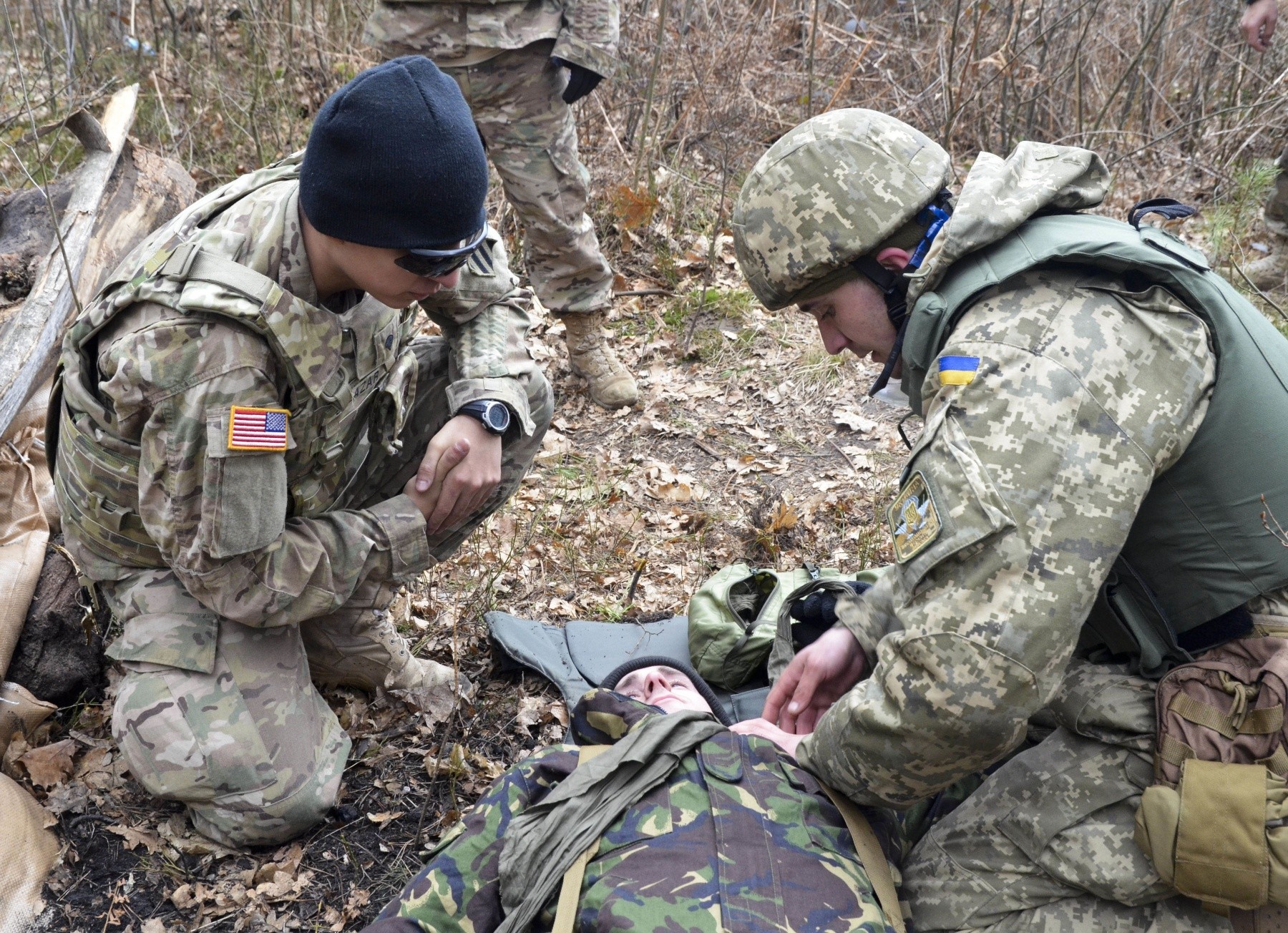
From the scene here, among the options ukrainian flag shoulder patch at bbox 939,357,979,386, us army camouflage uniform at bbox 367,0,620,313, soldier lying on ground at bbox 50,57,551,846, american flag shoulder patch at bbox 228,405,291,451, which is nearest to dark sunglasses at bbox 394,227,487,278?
soldier lying on ground at bbox 50,57,551,846

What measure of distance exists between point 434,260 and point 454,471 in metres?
0.72

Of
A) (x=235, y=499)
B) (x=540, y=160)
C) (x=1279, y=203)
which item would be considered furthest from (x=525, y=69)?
(x=1279, y=203)

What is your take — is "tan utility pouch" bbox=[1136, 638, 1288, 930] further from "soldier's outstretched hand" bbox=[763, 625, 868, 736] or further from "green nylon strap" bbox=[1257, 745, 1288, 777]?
"soldier's outstretched hand" bbox=[763, 625, 868, 736]

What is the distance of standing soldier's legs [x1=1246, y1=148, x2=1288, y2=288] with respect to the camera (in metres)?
5.68

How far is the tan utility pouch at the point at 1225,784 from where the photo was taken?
5.97ft

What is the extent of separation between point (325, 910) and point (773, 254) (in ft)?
6.43

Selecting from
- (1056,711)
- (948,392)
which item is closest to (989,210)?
(948,392)

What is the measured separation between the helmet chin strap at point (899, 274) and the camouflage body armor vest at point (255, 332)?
134cm

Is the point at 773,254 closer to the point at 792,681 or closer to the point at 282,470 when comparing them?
the point at 792,681

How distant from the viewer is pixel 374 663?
3.25m

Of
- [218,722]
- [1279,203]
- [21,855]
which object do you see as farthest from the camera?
[1279,203]

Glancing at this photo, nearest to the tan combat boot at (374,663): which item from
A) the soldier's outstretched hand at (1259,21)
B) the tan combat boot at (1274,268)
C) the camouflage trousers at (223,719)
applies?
the camouflage trousers at (223,719)

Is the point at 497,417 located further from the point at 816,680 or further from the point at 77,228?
the point at 77,228

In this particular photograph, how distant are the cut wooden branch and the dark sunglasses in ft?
5.72
